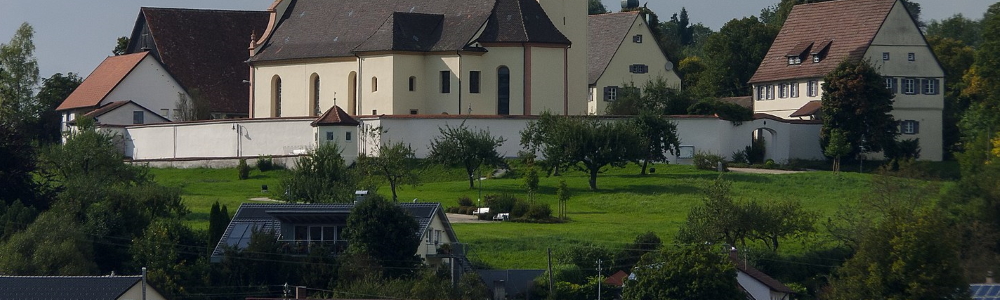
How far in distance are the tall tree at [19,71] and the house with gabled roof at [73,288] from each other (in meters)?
52.9

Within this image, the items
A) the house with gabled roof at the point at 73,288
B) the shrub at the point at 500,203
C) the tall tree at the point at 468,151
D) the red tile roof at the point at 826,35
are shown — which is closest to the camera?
the house with gabled roof at the point at 73,288

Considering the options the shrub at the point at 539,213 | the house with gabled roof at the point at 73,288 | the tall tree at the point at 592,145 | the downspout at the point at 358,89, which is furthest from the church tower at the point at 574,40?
the house with gabled roof at the point at 73,288

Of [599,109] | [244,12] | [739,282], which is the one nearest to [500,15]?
[599,109]

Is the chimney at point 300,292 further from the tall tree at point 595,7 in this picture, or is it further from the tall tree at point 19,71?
the tall tree at point 595,7

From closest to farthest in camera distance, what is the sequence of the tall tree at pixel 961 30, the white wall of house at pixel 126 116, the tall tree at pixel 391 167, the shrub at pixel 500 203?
the shrub at pixel 500 203
the tall tree at pixel 391 167
the white wall of house at pixel 126 116
the tall tree at pixel 961 30

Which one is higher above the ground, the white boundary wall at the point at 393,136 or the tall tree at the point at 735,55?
the tall tree at the point at 735,55

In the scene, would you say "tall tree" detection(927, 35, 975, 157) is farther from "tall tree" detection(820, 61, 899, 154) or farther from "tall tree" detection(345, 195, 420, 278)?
"tall tree" detection(345, 195, 420, 278)

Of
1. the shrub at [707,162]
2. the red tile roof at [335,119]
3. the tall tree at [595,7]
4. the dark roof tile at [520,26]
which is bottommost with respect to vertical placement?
the shrub at [707,162]

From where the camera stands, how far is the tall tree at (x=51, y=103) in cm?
9475

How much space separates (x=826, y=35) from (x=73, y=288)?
4745 centimetres

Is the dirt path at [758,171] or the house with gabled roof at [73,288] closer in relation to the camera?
the house with gabled roof at [73,288]

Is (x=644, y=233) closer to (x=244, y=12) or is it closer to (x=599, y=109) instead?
(x=599, y=109)

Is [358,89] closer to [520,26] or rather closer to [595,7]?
[520,26]

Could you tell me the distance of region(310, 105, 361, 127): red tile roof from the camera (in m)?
76.1
